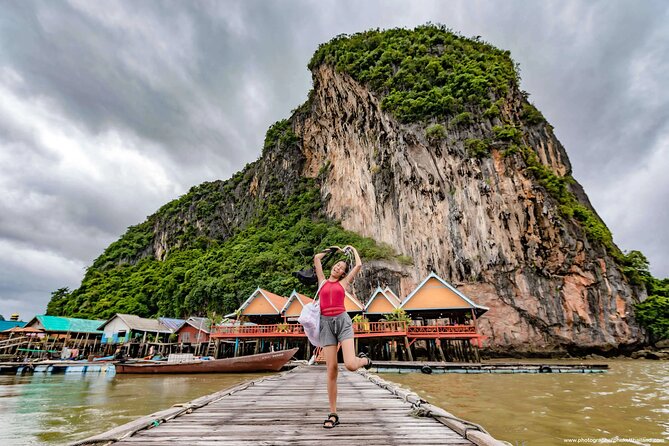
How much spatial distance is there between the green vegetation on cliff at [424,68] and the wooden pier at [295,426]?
109 ft

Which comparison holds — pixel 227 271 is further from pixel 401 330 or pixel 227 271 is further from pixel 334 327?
pixel 334 327

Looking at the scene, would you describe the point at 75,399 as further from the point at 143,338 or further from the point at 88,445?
the point at 143,338

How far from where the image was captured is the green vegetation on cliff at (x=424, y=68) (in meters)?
34.1

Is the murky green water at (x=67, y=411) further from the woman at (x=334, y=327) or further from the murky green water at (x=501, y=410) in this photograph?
the woman at (x=334, y=327)

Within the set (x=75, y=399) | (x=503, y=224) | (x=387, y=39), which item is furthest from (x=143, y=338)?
(x=387, y=39)

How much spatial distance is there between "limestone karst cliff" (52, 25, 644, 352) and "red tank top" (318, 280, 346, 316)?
86.6ft

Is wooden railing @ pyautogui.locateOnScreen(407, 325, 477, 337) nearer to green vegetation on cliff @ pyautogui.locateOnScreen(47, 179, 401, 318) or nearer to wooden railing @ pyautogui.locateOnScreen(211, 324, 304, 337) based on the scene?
wooden railing @ pyautogui.locateOnScreen(211, 324, 304, 337)

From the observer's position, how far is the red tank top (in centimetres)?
350

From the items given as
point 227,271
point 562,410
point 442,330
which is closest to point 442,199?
point 442,330

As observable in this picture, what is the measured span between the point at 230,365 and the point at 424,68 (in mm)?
34201

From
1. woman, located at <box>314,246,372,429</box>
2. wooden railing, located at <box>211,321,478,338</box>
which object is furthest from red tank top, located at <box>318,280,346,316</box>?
wooden railing, located at <box>211,321,478,338</box>

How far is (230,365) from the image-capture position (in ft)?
52.9

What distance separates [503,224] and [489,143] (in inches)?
313

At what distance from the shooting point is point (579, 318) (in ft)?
85.5
